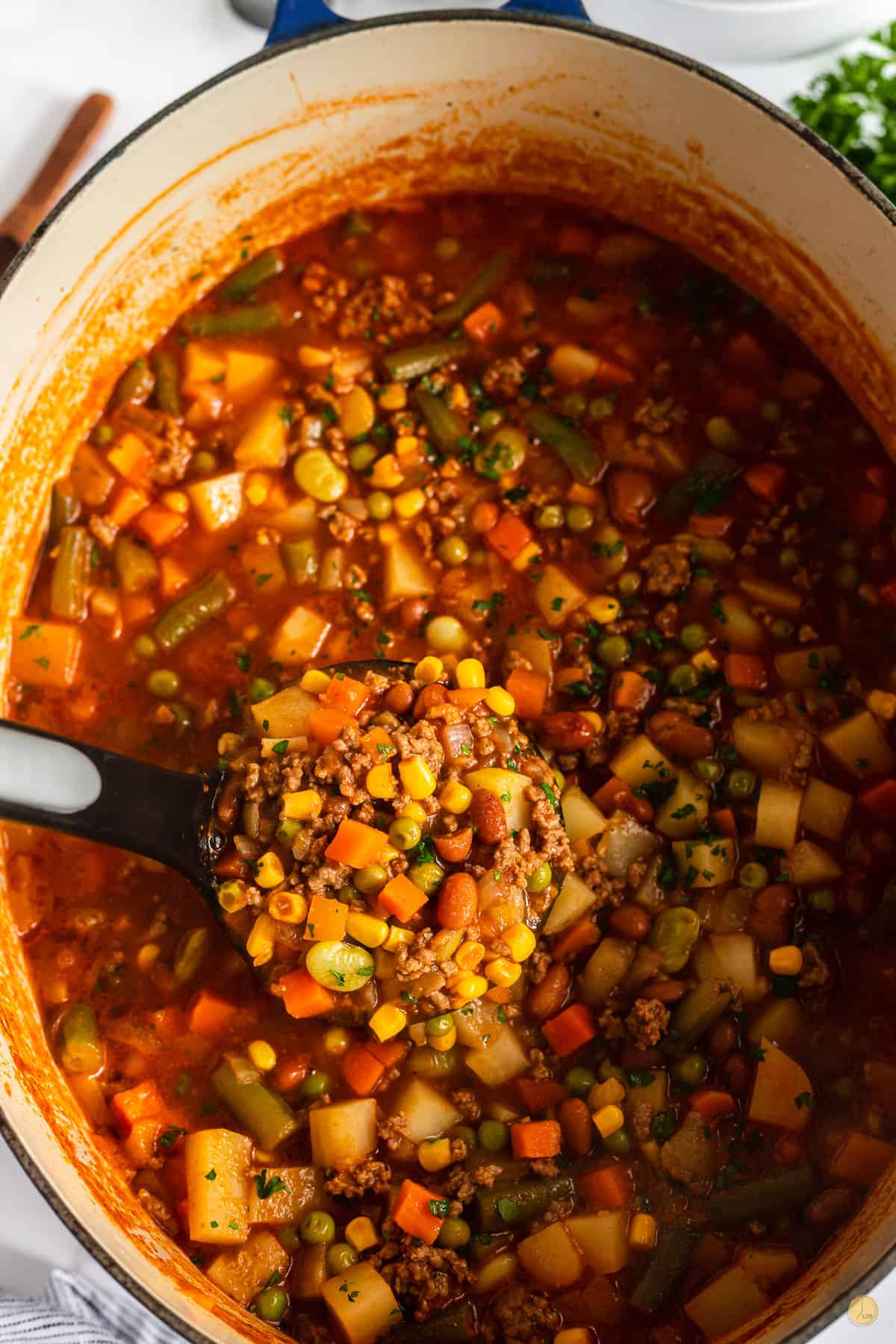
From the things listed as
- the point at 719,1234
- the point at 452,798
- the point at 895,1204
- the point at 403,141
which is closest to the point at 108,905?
the point at 452,798

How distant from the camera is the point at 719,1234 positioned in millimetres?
3105

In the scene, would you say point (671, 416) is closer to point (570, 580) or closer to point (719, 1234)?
point (570, 580)

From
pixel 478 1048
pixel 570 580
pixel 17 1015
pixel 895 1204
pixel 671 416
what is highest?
pixel 671 416

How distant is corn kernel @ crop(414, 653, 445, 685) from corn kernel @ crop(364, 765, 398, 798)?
1.06 feet

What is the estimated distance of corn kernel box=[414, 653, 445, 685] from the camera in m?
3.16

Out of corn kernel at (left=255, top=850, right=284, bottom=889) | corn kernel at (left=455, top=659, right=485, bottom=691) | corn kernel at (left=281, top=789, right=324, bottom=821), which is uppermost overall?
corn kernel at (left=455, top=659, right=485, bottom=691)

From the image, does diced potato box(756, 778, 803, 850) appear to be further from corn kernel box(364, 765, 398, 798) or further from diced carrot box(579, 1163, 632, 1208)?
corn kernel box(364, 765, 398, 798)

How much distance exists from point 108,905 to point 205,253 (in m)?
1.99

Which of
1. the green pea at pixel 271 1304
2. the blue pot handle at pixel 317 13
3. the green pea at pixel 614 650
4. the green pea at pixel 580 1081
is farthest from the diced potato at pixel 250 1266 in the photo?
the blue pot handle at pixel 317 13

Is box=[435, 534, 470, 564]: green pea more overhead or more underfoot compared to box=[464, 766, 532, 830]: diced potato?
more overhead

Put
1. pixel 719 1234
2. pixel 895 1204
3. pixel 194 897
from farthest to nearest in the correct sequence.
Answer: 1. pixel 194 897
2. pixel 719 1234
3. pixel 895 1204

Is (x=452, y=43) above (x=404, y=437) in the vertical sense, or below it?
above

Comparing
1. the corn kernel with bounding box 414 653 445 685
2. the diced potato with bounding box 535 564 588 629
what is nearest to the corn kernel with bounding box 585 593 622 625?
the diced potato with bounding box 535 564 588 629

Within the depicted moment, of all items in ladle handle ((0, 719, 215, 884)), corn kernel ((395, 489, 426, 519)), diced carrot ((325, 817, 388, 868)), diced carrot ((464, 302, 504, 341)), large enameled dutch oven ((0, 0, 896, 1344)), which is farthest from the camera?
diced carrot ((464, 302, 504, 341))
